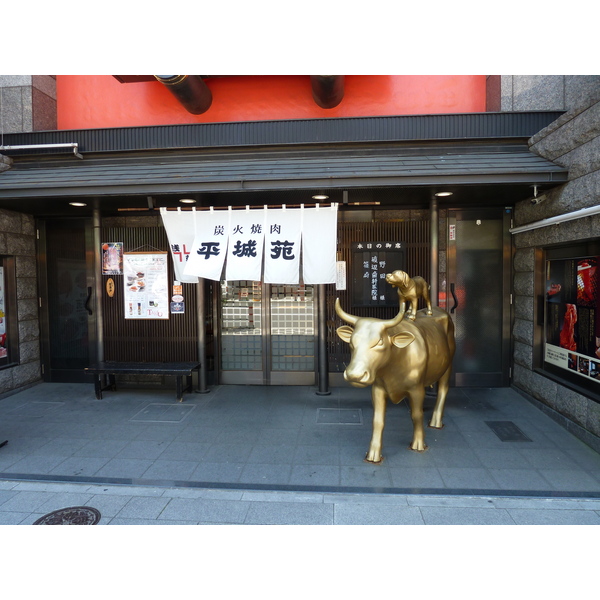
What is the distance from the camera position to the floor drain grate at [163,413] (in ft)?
21.7

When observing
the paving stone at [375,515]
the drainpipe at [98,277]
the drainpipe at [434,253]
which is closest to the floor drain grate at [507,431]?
the drainpipe at [434,253]

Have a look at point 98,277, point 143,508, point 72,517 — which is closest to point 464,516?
point 143,508

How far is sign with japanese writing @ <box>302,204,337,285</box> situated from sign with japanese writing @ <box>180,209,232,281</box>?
149 centimetres

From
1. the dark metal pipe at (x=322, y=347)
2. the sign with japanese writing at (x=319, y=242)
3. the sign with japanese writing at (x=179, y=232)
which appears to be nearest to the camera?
the sign with japanese writing at (x=319, y=242)

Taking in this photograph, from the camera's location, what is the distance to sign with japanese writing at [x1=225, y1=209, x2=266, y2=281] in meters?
6.67

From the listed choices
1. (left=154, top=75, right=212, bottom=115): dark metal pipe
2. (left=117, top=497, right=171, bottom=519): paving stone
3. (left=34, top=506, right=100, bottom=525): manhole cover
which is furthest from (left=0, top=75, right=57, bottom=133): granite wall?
(left=117, top=497, right=171, bottom=519): paving stone

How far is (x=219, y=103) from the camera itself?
28.9 ft

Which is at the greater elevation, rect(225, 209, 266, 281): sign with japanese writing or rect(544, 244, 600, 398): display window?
rect(225, 209, 266, 281): sign with japanese writing

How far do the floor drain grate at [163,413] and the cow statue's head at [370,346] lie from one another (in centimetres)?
391

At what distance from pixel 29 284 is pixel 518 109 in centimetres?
1167

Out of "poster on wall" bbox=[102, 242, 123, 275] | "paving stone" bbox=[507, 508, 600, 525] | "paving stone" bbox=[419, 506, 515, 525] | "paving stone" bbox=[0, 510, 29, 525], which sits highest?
"poster on wall" bbox=[102, 242, 123, 275]

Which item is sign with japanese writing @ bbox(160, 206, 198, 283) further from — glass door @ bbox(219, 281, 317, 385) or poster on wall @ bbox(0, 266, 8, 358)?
poster on wall @ bbox(0, 266, 8, 358)

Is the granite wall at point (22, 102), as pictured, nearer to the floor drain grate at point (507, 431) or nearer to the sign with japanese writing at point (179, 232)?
the sign with japanese writing at point (179, 232)

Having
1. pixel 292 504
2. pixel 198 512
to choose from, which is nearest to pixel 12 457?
pixel 198 512
